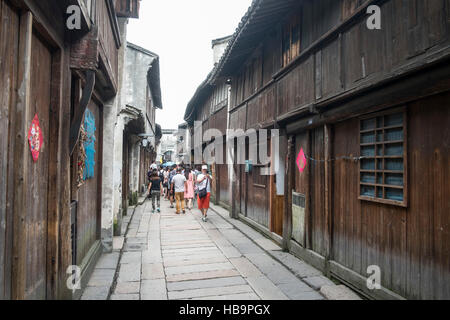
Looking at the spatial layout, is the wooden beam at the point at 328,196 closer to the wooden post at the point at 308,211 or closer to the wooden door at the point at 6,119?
the wooden post at the point at 308,211

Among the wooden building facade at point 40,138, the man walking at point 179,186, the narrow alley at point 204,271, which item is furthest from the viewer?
the man walking at point 179,186

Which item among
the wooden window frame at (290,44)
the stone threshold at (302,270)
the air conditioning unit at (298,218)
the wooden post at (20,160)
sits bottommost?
the stone threshold at (302,270)

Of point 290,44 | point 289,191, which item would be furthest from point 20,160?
point 290,44

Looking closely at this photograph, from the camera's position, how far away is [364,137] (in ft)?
16.8

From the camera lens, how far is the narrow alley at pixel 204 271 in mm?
5297

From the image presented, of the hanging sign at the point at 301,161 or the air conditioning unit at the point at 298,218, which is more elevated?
the hanging sign at the point at 301,161

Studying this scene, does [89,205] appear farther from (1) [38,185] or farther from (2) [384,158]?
(2) [384,158]

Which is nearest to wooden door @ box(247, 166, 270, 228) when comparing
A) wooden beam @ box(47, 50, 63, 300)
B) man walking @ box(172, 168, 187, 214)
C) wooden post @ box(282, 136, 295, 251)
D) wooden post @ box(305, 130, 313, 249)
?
wooden post @ box(282, 136, 295, 251)

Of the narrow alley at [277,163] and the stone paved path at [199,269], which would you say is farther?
the stone paved path at [199,269]

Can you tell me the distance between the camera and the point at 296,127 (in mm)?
7445

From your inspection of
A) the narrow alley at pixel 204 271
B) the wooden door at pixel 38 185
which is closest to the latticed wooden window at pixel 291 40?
the narrow alley at pixel 204 271

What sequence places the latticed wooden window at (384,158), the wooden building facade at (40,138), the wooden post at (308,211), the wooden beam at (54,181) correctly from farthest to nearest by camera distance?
the wooden post at (308,211) < the latticed wooden window at (384,158) < the wooden beam at (54,181) < the wooden building facade at (40,138)

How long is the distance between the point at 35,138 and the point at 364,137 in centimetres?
438
